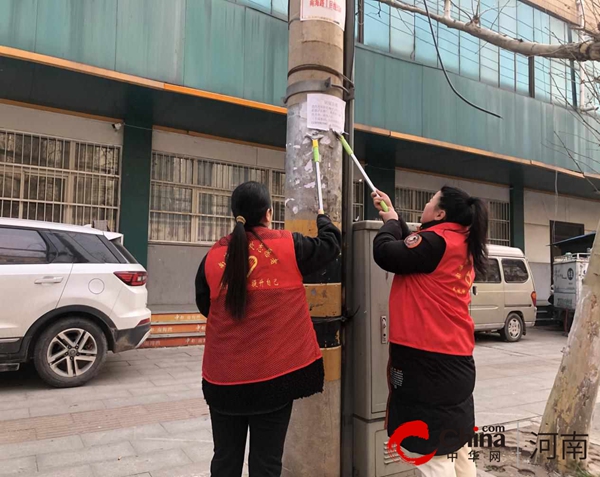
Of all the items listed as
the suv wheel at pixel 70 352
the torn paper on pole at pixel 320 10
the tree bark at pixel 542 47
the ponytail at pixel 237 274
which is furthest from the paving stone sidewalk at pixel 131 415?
the tree bark at pixel 542 47

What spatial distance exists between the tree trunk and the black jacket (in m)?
2.34

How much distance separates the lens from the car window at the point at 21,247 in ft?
17.9

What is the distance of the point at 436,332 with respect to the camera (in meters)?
2.26

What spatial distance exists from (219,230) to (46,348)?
16.8ft

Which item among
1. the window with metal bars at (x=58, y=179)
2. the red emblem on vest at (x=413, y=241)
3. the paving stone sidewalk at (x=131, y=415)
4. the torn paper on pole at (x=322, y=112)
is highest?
the window with metal bars at (x=58, y=179)

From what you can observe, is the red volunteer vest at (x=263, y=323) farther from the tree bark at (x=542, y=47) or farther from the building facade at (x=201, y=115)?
the building facade at (x=201, y=115)

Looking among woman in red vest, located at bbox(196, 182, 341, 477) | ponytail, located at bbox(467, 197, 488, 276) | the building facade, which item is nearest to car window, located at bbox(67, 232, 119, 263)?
the building facade

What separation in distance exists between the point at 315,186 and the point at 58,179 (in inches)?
292

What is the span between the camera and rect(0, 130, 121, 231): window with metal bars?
834cm

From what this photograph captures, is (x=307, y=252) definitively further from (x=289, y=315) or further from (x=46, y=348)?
(x=46, y=348)

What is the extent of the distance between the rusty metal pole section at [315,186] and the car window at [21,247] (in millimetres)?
3992

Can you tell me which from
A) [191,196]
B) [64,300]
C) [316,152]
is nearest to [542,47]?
[316,152]

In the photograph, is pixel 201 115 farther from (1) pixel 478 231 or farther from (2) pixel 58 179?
(1) pixel 478 231

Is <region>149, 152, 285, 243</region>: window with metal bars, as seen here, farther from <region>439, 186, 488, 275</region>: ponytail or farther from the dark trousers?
<region>439, 186, 488, 275</region>: ponytail
